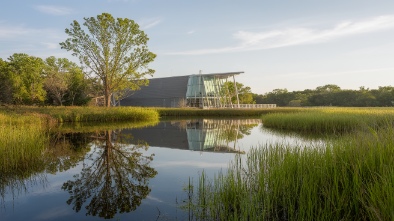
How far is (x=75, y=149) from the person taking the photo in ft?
40.2

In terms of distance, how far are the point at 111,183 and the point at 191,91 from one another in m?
46.9

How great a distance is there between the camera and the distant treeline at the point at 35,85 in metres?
40.8

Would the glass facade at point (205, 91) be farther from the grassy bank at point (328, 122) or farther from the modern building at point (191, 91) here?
the grassy bank at point (328, 122)

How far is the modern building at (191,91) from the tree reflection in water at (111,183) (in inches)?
1594

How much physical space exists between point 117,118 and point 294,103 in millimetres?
52126

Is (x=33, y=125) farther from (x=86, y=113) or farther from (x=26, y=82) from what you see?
(x=26, y=82)

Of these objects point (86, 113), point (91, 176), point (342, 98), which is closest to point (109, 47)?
point (86, 113)

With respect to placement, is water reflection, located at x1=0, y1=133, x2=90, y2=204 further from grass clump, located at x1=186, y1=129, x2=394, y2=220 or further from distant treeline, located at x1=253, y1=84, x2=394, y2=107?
distant treeline, located at x1=253, y1=84, x2=394, y2=107

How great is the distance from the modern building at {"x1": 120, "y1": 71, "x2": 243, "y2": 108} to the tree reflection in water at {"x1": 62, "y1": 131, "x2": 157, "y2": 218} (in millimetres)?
40485

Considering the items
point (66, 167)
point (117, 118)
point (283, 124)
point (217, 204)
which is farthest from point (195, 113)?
point (217, 204)

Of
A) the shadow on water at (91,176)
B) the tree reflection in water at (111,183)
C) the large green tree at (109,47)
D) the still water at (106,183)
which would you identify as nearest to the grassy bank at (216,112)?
the large green tree at (109,47)

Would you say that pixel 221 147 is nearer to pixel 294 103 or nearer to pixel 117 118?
pixel 117 118

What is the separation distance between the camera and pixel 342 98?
209ft

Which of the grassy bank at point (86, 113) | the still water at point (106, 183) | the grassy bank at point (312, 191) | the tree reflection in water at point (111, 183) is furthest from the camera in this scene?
the grassy bank at point (86, 113)
